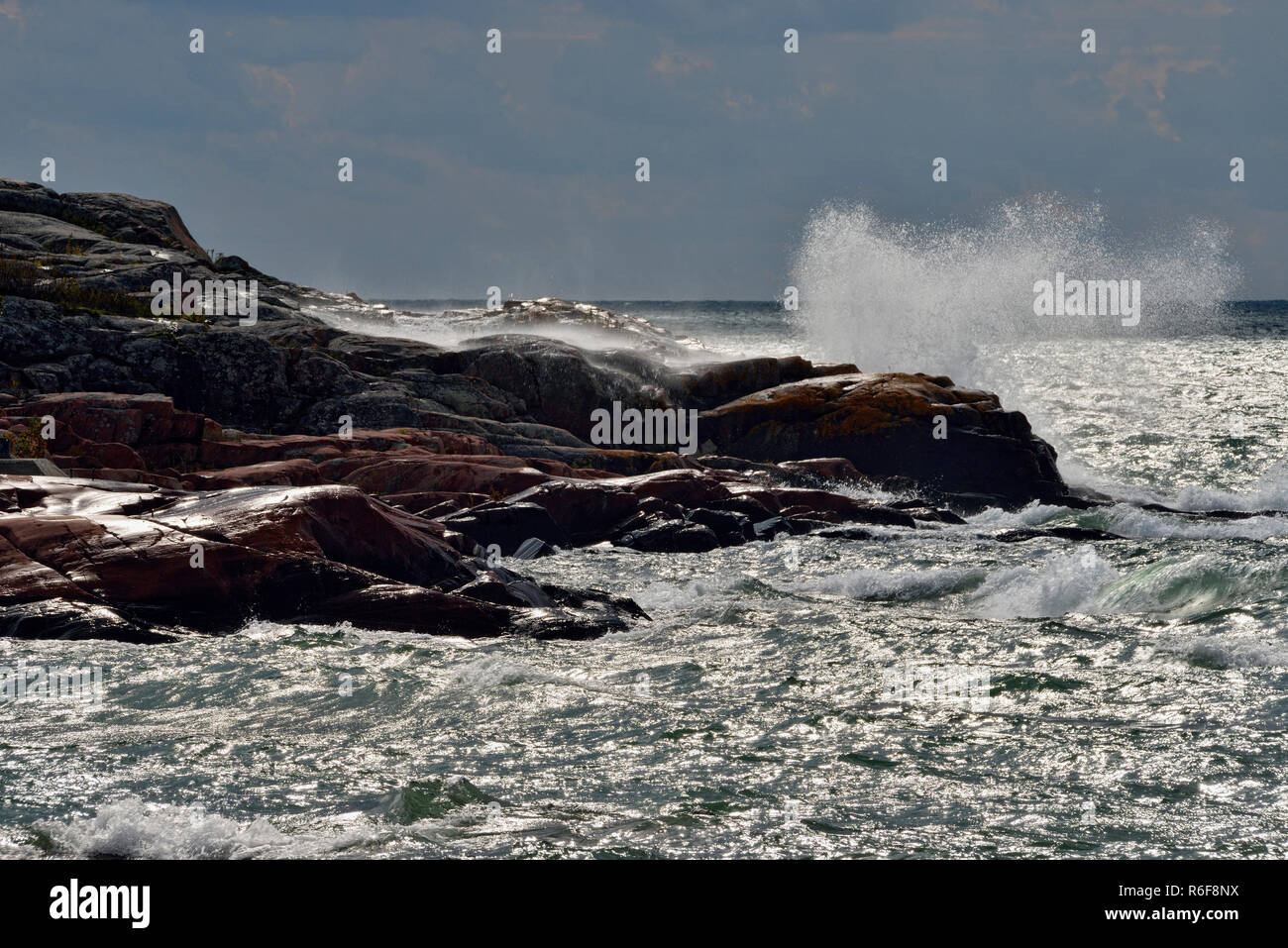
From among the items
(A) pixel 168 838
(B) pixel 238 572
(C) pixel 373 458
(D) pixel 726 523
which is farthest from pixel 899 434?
(A) pixel 168 838

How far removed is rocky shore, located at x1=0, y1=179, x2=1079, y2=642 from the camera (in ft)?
45.0

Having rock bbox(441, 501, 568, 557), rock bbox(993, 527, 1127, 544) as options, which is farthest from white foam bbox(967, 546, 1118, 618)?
rock bbox(441, 501, 568, 557)

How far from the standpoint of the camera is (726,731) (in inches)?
397

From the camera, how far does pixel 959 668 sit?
12.5 meters

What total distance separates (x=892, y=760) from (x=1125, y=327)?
129010 millimetres

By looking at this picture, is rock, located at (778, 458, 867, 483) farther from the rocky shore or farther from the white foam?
the white foam

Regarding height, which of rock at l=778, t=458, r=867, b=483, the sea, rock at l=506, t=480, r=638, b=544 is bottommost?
the sea

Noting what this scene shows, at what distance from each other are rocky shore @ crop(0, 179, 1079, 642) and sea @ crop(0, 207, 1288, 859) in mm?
912

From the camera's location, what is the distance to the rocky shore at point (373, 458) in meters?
13.7

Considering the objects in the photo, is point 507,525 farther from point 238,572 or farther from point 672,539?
point 238,572

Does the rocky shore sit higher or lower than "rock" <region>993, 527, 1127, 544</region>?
higher
